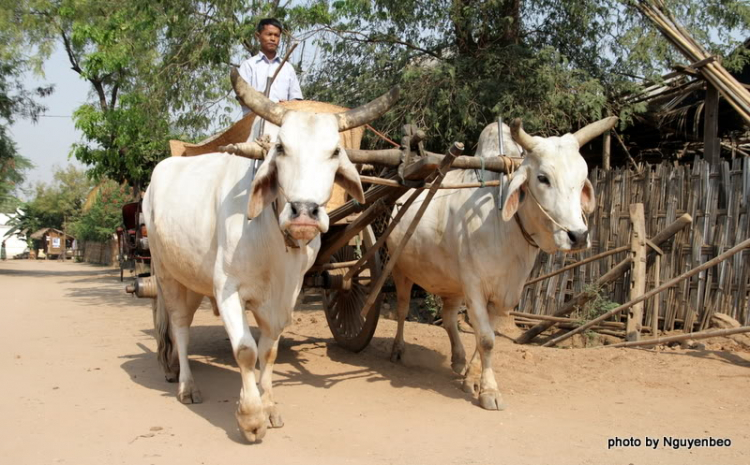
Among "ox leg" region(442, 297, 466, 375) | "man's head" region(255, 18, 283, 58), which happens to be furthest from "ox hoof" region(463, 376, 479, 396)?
"man's head" region(255, 18, 283, 58)

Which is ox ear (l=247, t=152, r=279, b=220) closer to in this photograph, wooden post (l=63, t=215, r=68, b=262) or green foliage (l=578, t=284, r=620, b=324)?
green foliage (l=578, t=284, r=620, b=324)

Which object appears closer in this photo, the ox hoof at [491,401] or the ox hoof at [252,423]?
the ox hoof at [252,423]

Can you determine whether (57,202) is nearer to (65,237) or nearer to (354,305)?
(65,237)

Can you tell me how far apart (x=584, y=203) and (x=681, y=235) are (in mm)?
2813

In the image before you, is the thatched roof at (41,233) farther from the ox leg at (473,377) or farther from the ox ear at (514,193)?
the ox ear at (514,193)

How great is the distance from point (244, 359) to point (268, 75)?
9.14 feet

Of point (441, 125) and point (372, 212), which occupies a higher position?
point (441, 125)

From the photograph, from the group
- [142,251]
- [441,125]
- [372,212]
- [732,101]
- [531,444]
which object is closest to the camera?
[531,444]

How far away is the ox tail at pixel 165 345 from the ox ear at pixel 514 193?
2780 mm

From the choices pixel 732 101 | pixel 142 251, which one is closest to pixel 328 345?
pixel 142 251

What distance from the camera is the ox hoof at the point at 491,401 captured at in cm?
460

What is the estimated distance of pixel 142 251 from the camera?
6.09 m

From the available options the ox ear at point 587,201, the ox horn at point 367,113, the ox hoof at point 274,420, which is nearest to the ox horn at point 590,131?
the ox ear at point 587,201

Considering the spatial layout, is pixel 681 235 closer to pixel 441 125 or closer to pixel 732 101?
pixel 732 101
